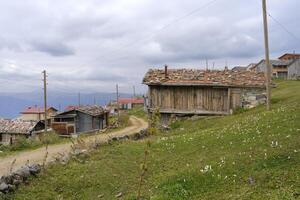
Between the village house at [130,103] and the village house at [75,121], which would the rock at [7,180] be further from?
the village house at [130,103]

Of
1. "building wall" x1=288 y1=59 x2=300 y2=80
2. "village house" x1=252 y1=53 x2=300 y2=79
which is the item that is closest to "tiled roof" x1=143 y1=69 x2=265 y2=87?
"building wall" x1=288 y1=59 x2=300 y2=80

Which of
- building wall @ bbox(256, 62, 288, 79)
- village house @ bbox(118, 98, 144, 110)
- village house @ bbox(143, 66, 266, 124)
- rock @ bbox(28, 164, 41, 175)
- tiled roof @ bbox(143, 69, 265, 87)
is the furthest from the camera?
village house @ bbox(118, 98, 144, 110)

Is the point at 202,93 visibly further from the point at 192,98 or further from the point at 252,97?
the point at 252,97

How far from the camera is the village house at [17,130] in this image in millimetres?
59750

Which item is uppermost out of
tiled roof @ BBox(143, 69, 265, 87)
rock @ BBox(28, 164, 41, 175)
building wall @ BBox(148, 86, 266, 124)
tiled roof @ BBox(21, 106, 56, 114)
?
tiled roof @ BBox(143, 69, 265, 87)

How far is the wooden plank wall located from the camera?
3884 cm

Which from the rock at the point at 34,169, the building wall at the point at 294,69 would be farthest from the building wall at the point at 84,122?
the building wall at the point at 294,69

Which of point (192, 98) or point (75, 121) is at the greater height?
point (192, 98)

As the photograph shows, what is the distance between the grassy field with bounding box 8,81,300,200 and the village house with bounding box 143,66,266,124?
60.0 feet

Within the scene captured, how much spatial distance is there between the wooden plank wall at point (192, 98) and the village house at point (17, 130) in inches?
1075

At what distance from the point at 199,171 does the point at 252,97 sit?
2817cm

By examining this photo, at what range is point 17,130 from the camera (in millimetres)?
60281

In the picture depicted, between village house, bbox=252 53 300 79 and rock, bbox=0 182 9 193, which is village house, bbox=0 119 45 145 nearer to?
rock, bbox=0 182 9 193

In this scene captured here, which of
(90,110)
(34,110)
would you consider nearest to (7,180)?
(90,110)
